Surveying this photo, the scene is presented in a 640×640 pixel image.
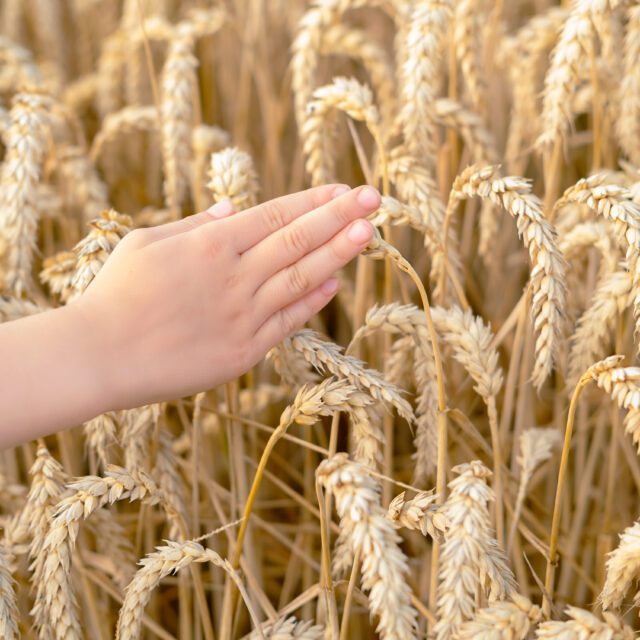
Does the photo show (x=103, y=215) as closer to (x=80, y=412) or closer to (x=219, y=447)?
(x=80, y=412)

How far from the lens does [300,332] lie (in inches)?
37.4

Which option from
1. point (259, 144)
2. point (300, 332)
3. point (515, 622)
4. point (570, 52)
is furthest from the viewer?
point (259, 144)

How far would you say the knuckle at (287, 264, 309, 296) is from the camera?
34.3 inches

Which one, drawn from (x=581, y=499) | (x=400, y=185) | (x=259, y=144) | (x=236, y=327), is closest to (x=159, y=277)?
(x=236, y=327)

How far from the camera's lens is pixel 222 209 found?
99 cm

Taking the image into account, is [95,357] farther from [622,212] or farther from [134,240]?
[622,212]

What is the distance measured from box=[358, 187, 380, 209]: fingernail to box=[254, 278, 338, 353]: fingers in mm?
94

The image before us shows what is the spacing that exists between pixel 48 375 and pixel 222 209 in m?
0.32

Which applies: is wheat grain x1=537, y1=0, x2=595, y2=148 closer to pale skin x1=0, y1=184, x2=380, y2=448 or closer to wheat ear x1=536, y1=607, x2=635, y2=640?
pale skin x1=0, y1=184, x2=380, y2=448

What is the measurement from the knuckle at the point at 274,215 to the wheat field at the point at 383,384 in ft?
0.34

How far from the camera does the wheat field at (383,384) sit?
31.7 inches

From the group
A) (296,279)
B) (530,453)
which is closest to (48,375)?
(296,279)

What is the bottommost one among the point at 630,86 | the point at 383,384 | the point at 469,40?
the point at 383,384

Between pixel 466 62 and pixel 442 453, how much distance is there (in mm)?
676
